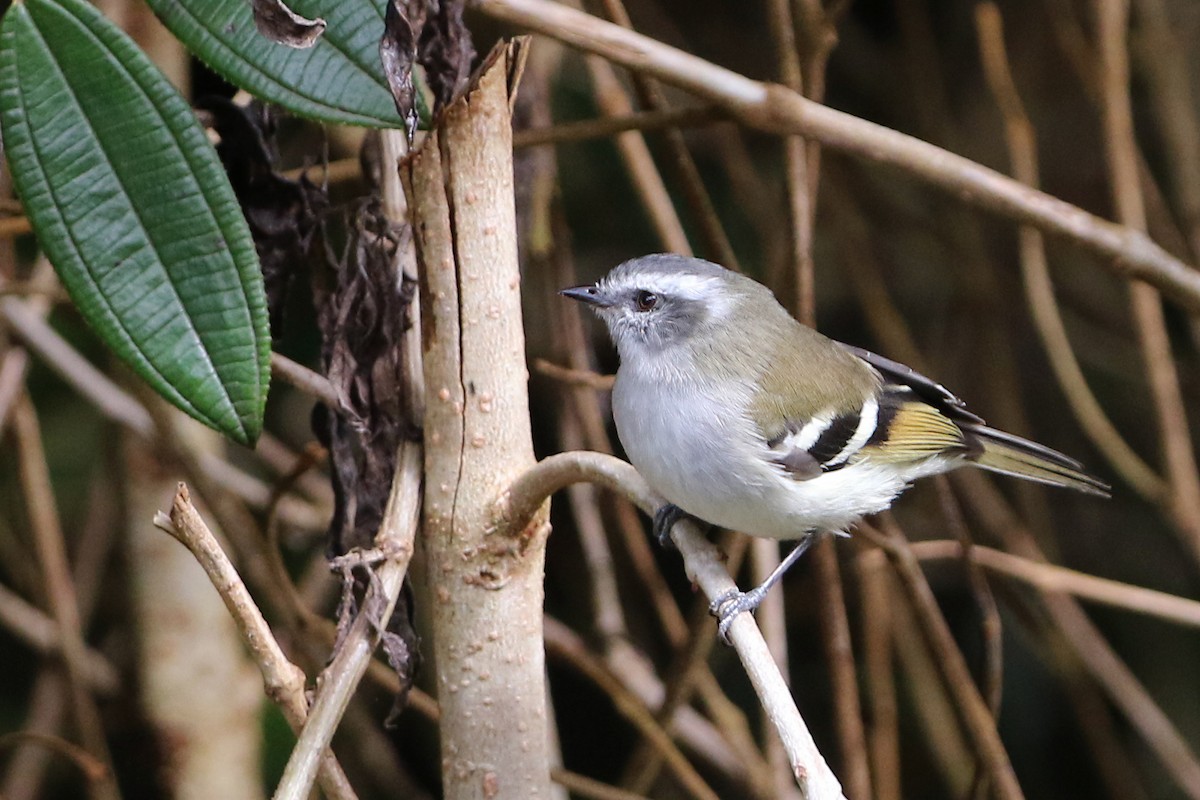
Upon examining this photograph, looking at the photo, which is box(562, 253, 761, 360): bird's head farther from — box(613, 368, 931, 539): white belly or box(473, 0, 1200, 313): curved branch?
box(473, 0, 1200, 313): curved branch

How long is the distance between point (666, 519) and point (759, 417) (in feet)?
0.76

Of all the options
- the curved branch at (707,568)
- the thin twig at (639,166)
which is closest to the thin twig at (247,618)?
the curved branch at (707,568)

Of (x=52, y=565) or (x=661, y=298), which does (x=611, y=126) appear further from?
(x=52, y=565)

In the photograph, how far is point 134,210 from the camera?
4.58ft

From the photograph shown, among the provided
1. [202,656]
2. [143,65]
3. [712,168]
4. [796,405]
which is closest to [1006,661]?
[712,168]

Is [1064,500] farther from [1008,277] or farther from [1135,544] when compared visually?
[1008,277]

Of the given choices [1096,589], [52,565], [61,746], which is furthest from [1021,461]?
[52,565]

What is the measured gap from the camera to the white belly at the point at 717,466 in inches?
72.2

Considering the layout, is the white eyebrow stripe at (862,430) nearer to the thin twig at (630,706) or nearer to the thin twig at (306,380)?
the thin twig at (630,706)

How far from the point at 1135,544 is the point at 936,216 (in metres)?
1.22

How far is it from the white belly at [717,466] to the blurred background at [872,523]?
9.7 inches

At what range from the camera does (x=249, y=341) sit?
1.38 metres

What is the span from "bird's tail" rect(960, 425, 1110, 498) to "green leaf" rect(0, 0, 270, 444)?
1.45m

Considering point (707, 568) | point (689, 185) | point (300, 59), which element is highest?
point (689, 185)
